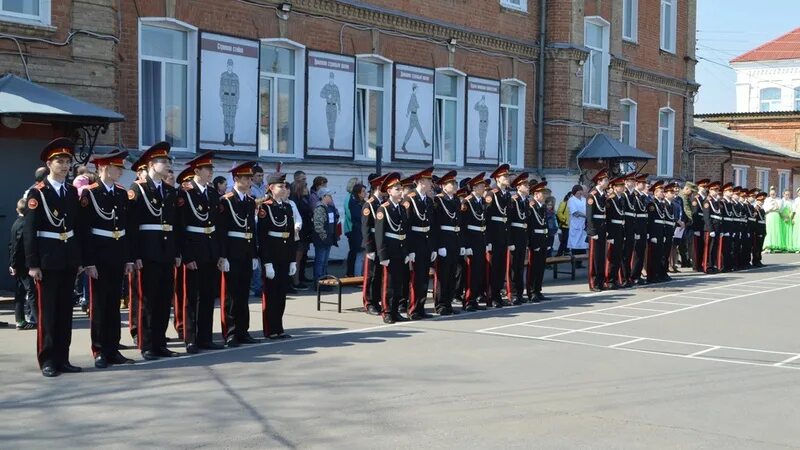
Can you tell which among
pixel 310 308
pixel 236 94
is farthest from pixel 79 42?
pixel 310 308

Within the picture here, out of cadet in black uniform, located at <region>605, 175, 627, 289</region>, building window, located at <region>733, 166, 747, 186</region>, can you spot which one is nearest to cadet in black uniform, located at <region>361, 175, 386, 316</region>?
cadet in black uniform, located at <region>605, 175, 627, 289</region>

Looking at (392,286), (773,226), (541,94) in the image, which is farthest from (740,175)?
(392,286)

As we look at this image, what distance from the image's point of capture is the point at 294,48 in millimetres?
19188

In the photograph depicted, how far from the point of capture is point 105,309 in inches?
373

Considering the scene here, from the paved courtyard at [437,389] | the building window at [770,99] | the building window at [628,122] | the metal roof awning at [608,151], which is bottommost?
the paved courtyard at [437,389]

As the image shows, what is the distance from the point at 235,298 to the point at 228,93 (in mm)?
7938

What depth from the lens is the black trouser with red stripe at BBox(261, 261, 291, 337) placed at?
11039 mm

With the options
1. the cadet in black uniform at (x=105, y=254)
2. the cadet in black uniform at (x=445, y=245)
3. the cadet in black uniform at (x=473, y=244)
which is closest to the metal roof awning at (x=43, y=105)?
the cadet in black uniform at (x=105, y=254)

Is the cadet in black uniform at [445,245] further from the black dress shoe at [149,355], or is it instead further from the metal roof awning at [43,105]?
the black dress shoe at [149,355]

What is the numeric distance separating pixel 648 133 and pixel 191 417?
2621cm

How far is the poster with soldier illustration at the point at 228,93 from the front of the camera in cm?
1739

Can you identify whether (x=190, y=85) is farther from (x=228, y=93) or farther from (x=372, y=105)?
(x=372, y=105)

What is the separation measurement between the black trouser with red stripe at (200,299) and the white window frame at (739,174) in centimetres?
3046

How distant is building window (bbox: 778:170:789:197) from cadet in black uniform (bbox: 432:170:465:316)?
104 ft
